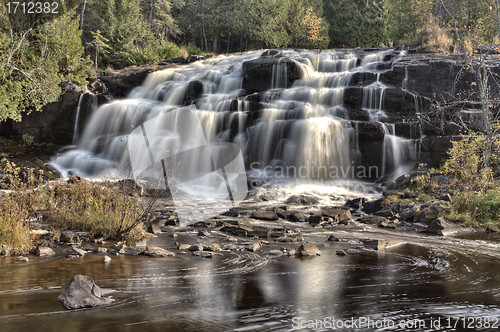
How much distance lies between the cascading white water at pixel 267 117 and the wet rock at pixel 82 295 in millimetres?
10015

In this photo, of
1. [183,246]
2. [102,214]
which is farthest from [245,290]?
[102,214]

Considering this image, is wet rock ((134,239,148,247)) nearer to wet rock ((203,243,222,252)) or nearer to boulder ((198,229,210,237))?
wet rock ((203,243,222,252))

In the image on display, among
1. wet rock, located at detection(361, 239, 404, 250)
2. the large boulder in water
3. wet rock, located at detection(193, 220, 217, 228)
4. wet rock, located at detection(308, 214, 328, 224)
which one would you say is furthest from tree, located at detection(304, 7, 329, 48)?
wet rock, located at detection(361, 239, 404, 250)

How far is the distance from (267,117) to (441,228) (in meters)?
10.5

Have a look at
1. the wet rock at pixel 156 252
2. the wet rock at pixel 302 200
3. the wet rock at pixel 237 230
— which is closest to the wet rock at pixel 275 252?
the wet rock at pixel 237 230

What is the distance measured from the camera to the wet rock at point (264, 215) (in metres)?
10.7

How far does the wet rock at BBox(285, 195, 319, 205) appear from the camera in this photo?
13.4 m

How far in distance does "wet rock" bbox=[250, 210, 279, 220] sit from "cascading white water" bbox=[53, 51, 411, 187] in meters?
5.70

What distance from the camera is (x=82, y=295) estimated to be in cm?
→ 405

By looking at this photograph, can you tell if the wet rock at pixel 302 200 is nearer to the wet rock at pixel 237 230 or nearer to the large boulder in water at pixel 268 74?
the wet rock at pixel 237 230

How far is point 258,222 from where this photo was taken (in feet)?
33.7

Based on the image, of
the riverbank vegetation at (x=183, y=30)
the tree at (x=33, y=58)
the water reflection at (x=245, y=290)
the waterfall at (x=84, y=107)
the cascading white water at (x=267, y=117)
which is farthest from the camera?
the waterfall at (x=84, y=107)

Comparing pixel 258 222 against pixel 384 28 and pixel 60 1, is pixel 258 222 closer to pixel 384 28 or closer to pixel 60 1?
pixel 60 1

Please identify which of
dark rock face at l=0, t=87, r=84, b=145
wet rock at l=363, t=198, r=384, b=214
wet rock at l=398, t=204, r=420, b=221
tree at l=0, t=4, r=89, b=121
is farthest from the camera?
dark rock face at l=0, t=87, r=84, b=145
